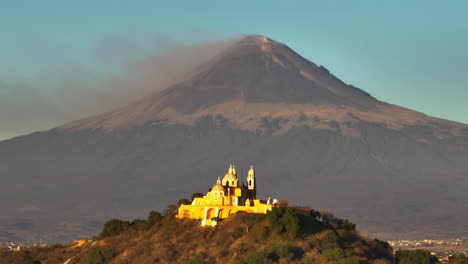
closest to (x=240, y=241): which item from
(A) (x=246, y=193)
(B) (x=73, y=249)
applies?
(A) (x=246, y=193)

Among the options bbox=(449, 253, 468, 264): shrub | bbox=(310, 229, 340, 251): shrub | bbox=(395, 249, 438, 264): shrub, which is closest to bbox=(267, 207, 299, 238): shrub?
bbox=(310, 229, 340, 251): shrub

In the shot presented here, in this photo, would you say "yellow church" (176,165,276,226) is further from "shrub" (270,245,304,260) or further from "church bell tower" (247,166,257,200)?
"shrub" (270,245,304,260)

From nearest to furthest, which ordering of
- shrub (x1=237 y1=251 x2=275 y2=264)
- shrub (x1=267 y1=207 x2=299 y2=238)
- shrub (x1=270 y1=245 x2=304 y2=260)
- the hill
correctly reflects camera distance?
shrub (x1=237 y1=251 x2=275 y2=264)
shrub (x1=270 y1=245 x2=304 y2=260)
the hill
shrub (x1=267 y1=207 x2=299 y2=238)

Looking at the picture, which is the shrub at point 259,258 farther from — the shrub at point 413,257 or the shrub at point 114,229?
the shrub at point 114,229

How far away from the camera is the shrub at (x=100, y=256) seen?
142125mm

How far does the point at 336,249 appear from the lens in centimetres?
13400

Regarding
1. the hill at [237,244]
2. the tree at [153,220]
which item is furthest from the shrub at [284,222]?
the tree at [153,220]

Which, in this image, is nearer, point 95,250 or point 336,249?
point 336,249

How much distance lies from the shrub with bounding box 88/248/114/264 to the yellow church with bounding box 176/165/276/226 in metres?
10.4

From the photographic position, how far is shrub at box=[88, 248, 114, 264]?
466 ft

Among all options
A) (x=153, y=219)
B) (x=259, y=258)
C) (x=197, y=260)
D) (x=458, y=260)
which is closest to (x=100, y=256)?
(x=153, y=219)

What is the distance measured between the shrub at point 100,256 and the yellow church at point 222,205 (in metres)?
10.4

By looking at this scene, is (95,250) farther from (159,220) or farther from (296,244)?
(296,244)

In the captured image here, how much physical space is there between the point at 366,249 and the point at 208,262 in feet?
62.7
